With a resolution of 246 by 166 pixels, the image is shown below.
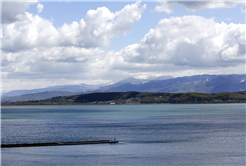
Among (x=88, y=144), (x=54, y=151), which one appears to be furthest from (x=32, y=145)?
(x=88, y=144)

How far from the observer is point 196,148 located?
73938 mm

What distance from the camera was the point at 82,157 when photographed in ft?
207

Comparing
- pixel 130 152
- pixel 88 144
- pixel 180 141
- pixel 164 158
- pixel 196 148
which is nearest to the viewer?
pixel 164 158

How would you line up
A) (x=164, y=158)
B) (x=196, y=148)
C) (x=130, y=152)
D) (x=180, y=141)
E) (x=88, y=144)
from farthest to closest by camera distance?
(x=180, y=141) → (x=88, y=144) → (x=196, y=148) → (x=130, y=152) → (x=164, y=158)

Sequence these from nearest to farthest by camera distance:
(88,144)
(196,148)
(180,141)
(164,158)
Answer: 1. (164,158)
2. (196,148)
3. (88,144)
4. (180,141)

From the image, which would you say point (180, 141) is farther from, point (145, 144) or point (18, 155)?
point (18, 155)

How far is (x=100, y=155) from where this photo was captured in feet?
215

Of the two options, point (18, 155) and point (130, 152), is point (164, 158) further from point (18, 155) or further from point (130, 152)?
point (18, 155)

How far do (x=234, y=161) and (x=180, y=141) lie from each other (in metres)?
26.9

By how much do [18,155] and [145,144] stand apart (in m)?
36.0

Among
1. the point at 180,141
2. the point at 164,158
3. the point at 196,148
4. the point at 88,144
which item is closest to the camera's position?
the point at 164,158

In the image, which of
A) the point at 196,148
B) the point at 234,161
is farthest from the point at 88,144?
the point at 234,161

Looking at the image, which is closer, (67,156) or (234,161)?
(234,161)

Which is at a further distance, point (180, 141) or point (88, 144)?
point (180, 141)
